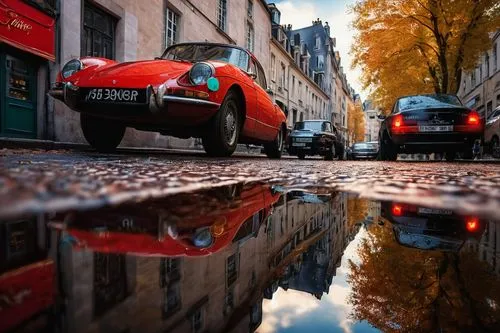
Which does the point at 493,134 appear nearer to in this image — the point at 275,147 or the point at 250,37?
the point at 275,147

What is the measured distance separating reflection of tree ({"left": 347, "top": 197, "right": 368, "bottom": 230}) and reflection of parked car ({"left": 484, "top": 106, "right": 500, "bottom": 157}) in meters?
12.2

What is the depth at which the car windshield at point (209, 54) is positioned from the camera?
5.75m

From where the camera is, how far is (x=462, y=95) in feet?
107

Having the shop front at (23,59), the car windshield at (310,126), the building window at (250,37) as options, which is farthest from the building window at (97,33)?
the building window at (250,37)

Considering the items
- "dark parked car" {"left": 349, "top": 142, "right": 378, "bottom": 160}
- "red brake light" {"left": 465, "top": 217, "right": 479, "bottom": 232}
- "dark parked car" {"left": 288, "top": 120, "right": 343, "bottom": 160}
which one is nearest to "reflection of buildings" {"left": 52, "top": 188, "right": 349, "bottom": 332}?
"red brake light" {"left": 465, "top": 217, "right": 479, "bottom": 232}

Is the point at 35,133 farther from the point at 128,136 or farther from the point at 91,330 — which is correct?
the point at 91,330

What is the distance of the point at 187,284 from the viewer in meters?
0.55

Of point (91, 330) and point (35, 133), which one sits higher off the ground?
point (35, 133)

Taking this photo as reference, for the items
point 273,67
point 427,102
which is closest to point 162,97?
point 427,102

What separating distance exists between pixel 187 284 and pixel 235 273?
0.38ft

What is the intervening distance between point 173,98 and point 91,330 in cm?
372

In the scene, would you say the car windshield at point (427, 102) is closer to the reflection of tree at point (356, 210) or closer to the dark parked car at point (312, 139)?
Result: the dark parked car at point (312, 139)

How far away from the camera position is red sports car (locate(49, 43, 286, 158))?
399 cm

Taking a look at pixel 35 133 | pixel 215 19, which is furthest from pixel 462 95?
pixel 35 133
